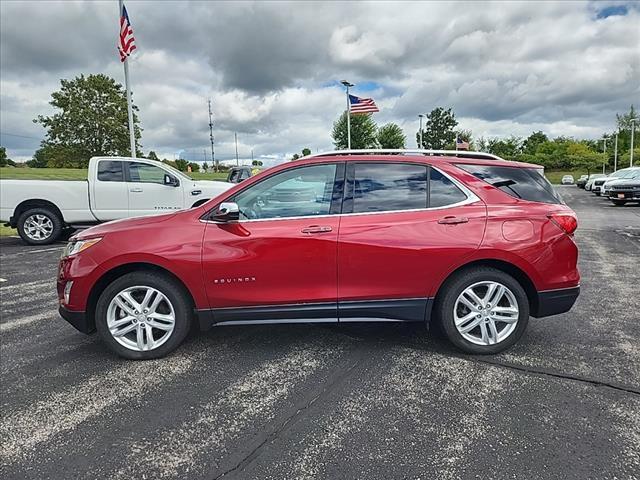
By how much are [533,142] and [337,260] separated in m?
104

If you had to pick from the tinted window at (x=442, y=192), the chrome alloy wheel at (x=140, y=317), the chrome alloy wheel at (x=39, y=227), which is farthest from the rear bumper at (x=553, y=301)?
the chrome alloy wheel at (x=39, y=227)

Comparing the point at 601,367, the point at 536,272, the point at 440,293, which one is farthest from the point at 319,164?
the point at 601,367

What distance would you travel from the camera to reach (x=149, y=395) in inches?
122

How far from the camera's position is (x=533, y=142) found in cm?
9500

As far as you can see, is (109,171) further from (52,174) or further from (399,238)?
(52,174)

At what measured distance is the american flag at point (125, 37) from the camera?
47.2ft

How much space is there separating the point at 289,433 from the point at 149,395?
1106 millimetres

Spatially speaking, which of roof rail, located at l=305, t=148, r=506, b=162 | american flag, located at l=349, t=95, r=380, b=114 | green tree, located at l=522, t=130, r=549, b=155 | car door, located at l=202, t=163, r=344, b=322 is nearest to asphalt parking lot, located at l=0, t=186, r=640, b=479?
car door, located at l=202, t=163, r=344, b=322

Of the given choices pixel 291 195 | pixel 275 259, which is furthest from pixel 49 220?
pixel 275 259

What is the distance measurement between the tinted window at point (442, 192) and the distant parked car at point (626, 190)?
18.5 m

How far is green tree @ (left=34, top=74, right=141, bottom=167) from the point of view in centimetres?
4112

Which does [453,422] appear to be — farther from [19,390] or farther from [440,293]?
[19,390]

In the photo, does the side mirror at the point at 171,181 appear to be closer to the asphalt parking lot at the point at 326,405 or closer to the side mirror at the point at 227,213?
the asphalt parking lot at the point at 326,405

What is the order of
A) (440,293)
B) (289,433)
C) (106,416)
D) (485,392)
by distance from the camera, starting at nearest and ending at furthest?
(289,433) → (106,416) → (485,392) → (440,293)
